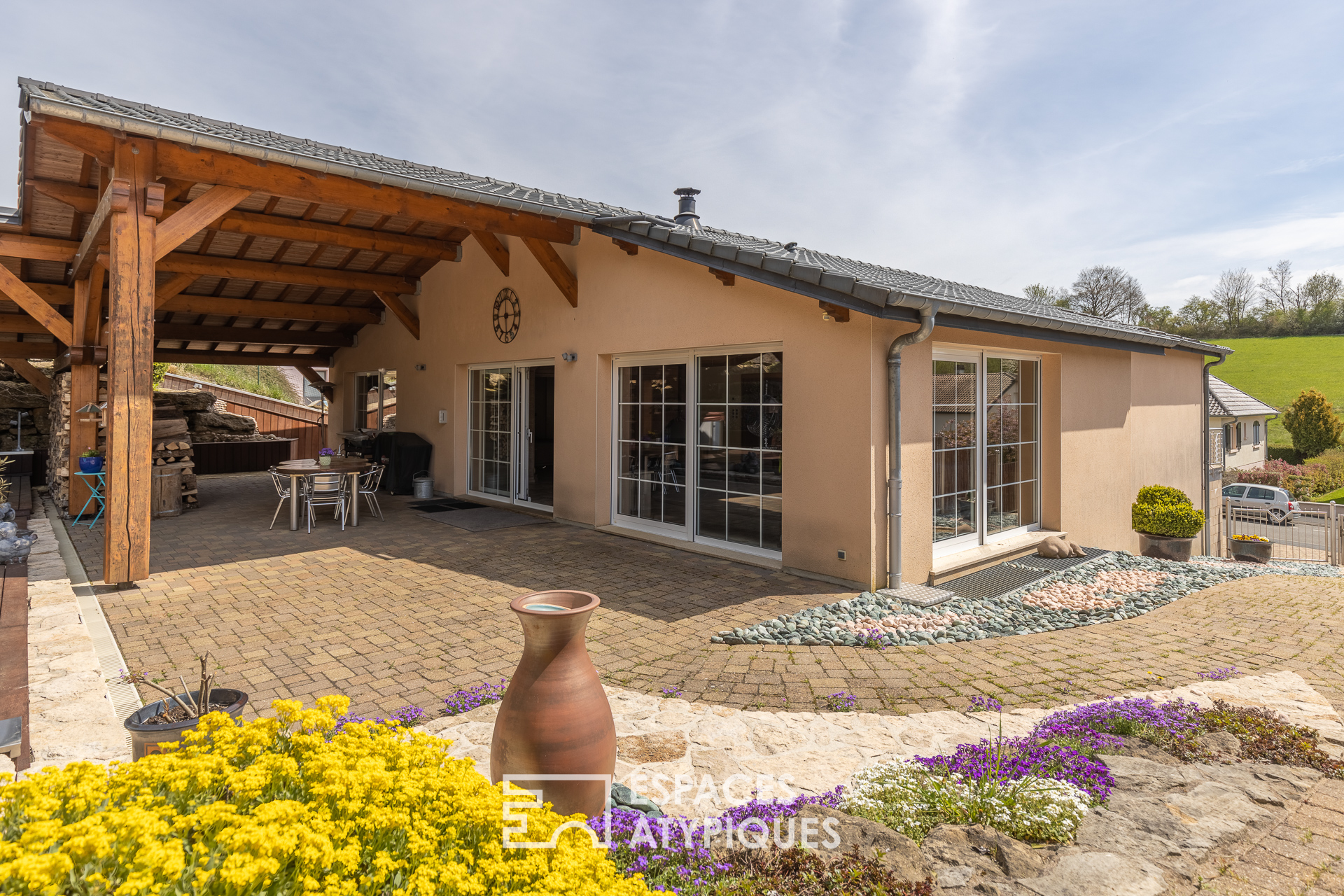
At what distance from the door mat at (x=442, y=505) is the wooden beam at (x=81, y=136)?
5.45m

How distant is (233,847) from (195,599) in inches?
190

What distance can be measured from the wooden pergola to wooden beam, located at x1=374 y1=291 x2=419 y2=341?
3cm

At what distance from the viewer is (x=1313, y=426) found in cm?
2714

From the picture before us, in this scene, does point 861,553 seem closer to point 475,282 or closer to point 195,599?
point 195,599

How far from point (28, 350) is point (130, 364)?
29.8 feet

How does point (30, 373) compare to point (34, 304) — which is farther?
point (30, 373)

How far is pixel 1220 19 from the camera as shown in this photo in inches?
271

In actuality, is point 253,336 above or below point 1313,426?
above

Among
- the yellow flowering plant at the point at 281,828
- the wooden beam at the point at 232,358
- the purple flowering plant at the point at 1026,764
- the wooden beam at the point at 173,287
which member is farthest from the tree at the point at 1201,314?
the yellow flowering plant at the point at 281,828

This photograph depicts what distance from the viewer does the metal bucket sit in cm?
1095

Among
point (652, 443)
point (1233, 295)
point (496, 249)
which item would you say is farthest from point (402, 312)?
point (1233, 295)

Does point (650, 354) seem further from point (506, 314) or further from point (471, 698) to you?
point (471, 698)

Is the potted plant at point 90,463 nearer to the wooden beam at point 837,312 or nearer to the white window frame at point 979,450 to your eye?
the wooden beam at point 837,312

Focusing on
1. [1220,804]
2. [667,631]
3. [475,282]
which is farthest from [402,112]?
[1220,804]
